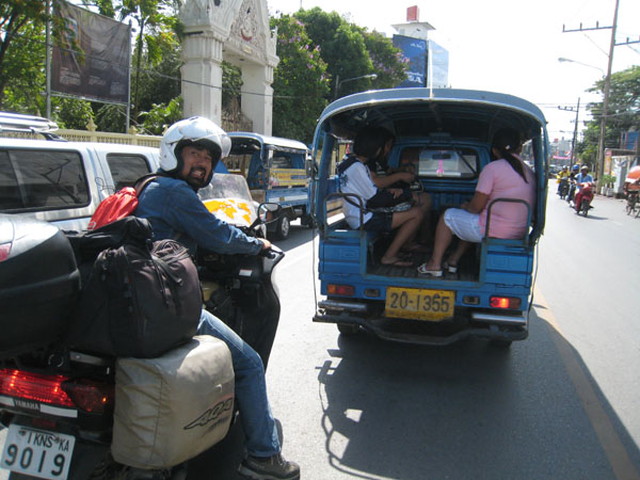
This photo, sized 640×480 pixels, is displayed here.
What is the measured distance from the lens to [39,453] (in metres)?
1.95

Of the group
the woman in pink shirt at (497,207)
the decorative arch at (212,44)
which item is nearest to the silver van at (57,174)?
the woman in pink shirt at (497,207)

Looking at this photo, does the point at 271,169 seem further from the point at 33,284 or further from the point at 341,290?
the point at 33,284

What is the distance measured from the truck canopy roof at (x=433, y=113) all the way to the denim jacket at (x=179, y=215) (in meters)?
1.82

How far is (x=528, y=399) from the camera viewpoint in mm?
3799

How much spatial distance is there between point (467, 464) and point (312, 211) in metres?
2.38

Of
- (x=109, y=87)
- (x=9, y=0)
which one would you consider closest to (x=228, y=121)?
(x=109, y=87)

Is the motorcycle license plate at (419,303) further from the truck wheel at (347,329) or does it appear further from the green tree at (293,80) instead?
the green tree at (293,80)

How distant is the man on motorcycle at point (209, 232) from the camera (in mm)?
2467

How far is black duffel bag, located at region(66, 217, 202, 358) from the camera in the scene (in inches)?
73.6

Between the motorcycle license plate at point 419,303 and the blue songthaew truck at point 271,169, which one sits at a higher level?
the blue songthaew truck at point 271,169

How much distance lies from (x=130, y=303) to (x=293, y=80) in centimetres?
2585

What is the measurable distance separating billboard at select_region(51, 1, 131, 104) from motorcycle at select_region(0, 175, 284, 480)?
9.94 metres

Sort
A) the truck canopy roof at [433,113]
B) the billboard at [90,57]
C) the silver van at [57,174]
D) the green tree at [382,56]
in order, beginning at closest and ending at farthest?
1. the truck canopy roof at [433,113]
2. the silver van at [57,174]
3. the billboard at [90,57]
4. the green tree at [382,56]

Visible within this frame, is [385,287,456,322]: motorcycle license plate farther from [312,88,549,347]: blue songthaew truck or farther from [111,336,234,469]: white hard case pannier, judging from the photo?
[111,336,234,469]: white hard case pannier
